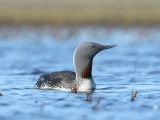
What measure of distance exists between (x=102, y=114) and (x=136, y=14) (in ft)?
92.0

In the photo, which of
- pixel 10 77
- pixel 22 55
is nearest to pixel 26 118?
pixel 10 77

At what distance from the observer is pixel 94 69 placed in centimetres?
1734

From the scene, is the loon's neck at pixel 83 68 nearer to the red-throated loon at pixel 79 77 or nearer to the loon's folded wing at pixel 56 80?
the red-throated loon at pixel 79 77

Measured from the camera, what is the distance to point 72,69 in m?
17.9

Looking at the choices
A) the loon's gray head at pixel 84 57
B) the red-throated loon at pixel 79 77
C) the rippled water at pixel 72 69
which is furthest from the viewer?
the loon's gray head at pixel 84 57

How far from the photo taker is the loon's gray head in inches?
502

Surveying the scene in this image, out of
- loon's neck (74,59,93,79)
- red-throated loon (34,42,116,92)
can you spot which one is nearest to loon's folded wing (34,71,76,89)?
red-throated loon (34,42,116,92)

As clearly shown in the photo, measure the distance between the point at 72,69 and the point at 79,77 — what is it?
517cm

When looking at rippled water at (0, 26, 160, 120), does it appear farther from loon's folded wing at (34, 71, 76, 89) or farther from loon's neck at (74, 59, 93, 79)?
loon's neck at (74, 59, 93, 79)

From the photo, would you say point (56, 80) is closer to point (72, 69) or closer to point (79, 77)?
point (79, 77)

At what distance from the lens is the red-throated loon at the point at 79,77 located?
1259 cm

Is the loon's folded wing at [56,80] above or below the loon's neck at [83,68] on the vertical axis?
below

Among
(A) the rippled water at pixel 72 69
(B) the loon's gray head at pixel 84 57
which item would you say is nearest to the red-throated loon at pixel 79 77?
(B) the loon's gray head at pixel 84 57

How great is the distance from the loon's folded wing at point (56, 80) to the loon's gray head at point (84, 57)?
0.58ft
